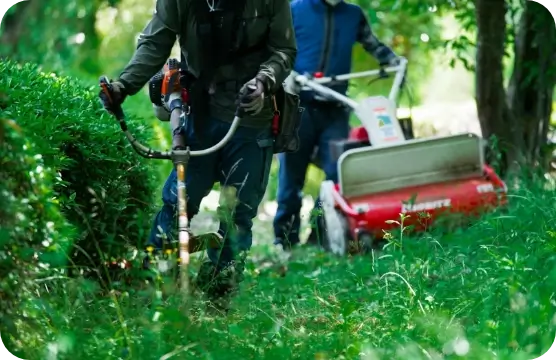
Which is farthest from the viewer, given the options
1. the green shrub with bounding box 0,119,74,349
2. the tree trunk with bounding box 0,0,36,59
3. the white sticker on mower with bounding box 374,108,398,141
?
the tree trunk with bounding box 0,0,36,59

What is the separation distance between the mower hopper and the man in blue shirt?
2.80ft

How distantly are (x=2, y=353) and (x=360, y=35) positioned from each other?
523 cm

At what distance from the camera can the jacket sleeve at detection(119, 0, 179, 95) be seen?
18.6 feet

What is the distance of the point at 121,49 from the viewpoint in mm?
22859

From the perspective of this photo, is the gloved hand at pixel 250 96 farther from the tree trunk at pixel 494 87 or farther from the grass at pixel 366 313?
the tree trunk at pixel 494 87

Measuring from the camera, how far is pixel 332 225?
25.4 feet

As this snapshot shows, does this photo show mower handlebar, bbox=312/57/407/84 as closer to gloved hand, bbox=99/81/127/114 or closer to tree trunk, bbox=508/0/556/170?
tree trunk, bbox=508/0/556/170

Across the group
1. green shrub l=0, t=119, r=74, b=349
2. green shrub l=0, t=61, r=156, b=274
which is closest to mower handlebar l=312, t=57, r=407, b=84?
green shrub l=0, t=61, r=156, b=274

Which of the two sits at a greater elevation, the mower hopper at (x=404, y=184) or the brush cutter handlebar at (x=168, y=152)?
the brush cutter handlebar at (x=168, y=152)

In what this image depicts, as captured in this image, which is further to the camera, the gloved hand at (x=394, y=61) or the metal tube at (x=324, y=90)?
the gloved hand at (x=394, y=61)

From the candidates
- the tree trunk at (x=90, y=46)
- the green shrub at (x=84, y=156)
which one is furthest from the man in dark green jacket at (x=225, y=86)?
the tree trunk at (x=90, y=46)

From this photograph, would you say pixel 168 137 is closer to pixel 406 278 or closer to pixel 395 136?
pixel 395 136

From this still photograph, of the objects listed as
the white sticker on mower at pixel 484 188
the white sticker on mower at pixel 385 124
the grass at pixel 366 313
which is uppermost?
the white sticker on mower at pixel 385 124

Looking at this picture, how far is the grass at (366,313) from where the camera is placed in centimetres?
415
